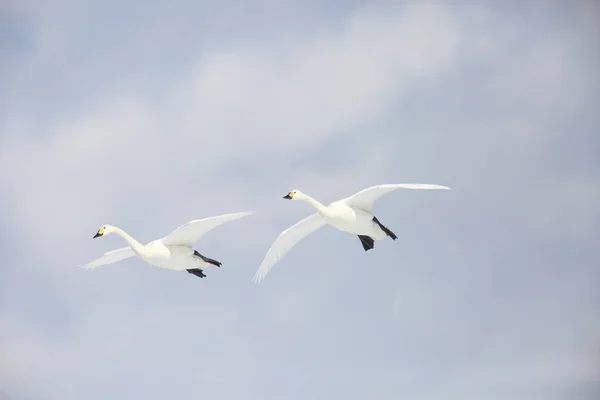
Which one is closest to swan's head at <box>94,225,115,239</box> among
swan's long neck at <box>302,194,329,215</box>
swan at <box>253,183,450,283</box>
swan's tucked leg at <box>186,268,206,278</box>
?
swan's tucked leg at <box>186,268,206,278</box>

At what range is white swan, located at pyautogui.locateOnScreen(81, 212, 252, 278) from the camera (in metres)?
61.1

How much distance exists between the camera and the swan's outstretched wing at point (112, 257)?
6506cm

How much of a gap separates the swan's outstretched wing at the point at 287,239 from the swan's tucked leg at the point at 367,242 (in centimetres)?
287

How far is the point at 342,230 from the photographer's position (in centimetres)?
6253

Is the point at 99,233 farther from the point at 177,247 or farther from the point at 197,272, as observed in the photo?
the point at 197,272

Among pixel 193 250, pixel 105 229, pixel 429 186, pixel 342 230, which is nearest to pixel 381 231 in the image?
pixel 342 230

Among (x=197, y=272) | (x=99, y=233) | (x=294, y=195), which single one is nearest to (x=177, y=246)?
(x=197, y=272)

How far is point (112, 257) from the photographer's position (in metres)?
65.8

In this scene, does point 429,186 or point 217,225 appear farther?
point 217,225

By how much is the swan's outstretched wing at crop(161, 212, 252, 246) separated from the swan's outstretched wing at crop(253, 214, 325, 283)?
4.10m

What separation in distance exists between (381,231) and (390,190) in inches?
136

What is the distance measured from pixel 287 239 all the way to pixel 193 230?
5752 millimetres

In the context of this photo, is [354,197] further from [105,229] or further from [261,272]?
[105,229]

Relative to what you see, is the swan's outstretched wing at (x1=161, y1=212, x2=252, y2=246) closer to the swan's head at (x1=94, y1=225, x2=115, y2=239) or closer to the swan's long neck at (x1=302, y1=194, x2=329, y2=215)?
the swan's head at (x1=94, y1=225, x2=115, y2=239)
